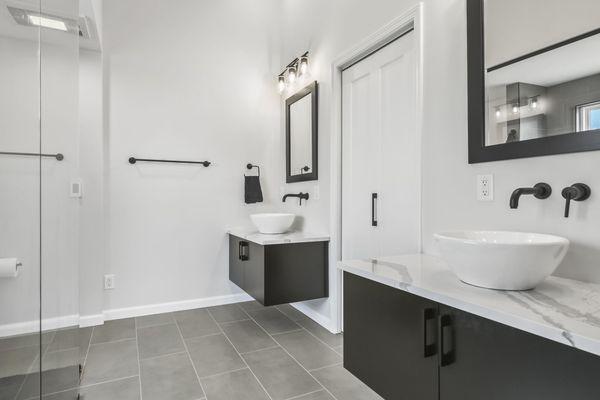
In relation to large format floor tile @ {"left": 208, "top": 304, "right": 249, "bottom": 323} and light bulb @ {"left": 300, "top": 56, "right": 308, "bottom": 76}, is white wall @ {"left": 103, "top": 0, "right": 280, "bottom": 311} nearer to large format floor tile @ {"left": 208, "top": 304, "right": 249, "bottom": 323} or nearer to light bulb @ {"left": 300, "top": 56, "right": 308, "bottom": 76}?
large format floor tile @ {"left": 208, "top": 304, "right": 249, "bottom": 323}

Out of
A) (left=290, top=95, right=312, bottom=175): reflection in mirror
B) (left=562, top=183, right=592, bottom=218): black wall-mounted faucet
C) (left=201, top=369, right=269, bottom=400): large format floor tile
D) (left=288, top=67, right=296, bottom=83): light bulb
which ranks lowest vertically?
(left=201, top=369, right=269, bottom=400): large format floor tile

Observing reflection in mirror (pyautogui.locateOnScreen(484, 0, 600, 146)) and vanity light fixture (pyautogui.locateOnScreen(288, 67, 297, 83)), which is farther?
vanity light fixture (pyautogui.locateOnScreen(288, 67, 297, 83))

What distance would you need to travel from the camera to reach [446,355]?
3.43 feet

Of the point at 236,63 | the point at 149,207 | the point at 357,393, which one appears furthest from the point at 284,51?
the point at 357,393

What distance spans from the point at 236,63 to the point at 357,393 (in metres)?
3.03

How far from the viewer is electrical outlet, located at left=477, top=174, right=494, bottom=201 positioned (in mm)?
1443

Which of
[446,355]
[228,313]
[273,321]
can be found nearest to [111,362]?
[228,313]

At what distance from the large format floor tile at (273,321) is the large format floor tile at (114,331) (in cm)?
98

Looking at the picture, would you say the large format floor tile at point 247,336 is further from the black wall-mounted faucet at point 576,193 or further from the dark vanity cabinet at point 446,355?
the black wall-mounted faucet at point 576,193

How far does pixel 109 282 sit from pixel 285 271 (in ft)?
5.13

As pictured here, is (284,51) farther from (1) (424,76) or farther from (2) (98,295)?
(2) (98,295)

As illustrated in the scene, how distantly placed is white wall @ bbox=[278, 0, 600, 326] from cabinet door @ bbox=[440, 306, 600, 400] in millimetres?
516

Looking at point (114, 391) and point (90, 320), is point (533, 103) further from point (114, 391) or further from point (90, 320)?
point (90, 320)

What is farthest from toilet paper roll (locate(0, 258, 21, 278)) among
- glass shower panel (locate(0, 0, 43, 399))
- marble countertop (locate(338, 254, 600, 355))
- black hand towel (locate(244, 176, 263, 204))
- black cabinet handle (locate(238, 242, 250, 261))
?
black hand towel (locate(244, 176, 263, 204))
